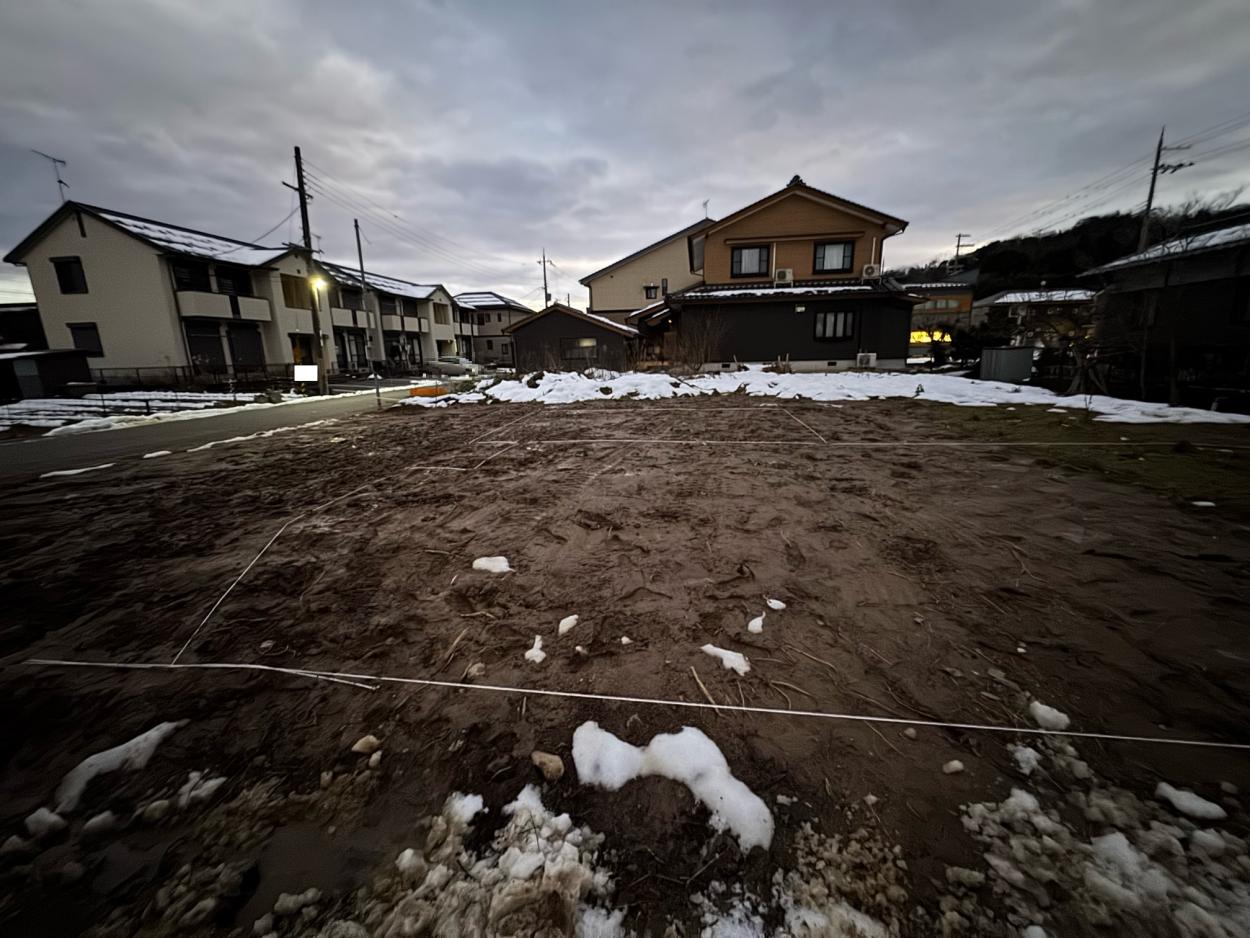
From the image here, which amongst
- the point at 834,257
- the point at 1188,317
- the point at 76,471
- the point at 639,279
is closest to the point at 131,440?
the point at 76,471

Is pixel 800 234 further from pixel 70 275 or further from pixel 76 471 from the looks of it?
pixel 70 275

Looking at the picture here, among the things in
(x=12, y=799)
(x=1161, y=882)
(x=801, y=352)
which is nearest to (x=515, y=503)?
(x=12, y=799)

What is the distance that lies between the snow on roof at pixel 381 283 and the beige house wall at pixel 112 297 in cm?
857

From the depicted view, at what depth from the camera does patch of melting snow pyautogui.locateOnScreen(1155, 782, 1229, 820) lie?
4.28 feet

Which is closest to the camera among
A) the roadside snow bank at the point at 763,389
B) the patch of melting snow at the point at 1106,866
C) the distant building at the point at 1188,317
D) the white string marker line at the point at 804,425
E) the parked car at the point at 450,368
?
the patch of melting snow at the point at 1106,866

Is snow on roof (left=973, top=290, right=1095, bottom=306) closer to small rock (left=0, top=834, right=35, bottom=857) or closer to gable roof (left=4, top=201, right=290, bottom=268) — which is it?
small rock (left=0, top=834, right=35, bottom=857)

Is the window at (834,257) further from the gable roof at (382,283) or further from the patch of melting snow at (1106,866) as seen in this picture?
the gable roof at (382,283)

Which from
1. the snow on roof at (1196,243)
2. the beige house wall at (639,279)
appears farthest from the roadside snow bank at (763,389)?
the beige house wall at (639,279)

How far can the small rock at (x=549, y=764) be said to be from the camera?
5.01 feet

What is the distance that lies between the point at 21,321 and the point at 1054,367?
43.1 metres

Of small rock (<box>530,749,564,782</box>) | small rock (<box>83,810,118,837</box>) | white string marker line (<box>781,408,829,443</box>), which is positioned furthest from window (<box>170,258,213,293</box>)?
small rock (<box>530,749,564,782</box>)

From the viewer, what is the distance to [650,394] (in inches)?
459

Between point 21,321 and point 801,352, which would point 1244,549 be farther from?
point 21,321

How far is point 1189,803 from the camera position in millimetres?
1338
